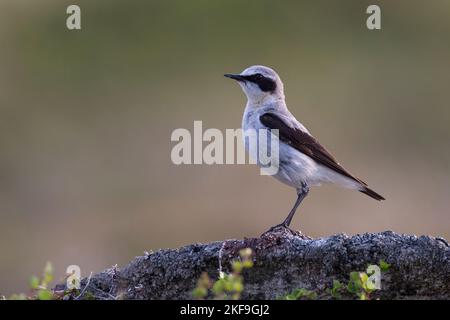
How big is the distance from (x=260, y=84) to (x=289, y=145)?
111cm

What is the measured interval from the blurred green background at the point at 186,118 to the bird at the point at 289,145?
7.11 m

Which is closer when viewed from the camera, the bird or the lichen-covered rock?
the lichen-covered rock

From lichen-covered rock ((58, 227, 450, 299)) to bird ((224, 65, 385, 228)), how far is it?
223cm

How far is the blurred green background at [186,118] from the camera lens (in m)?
20.0

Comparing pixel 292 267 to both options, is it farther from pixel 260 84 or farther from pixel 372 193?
pixel 260 84

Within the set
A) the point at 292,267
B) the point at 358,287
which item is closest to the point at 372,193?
the point at 292,267

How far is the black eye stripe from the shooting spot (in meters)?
11.1

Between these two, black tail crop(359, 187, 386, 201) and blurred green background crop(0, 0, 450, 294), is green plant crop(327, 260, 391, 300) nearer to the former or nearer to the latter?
black tail crop(359, 187, 386, 201)

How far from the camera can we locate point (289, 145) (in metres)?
10.4

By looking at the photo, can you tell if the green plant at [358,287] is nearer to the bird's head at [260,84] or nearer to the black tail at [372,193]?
the black tail at [372,193]

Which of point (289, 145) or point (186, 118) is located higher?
point (186, 118)

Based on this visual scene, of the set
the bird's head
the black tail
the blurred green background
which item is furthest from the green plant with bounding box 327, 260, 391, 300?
the blurred green background
